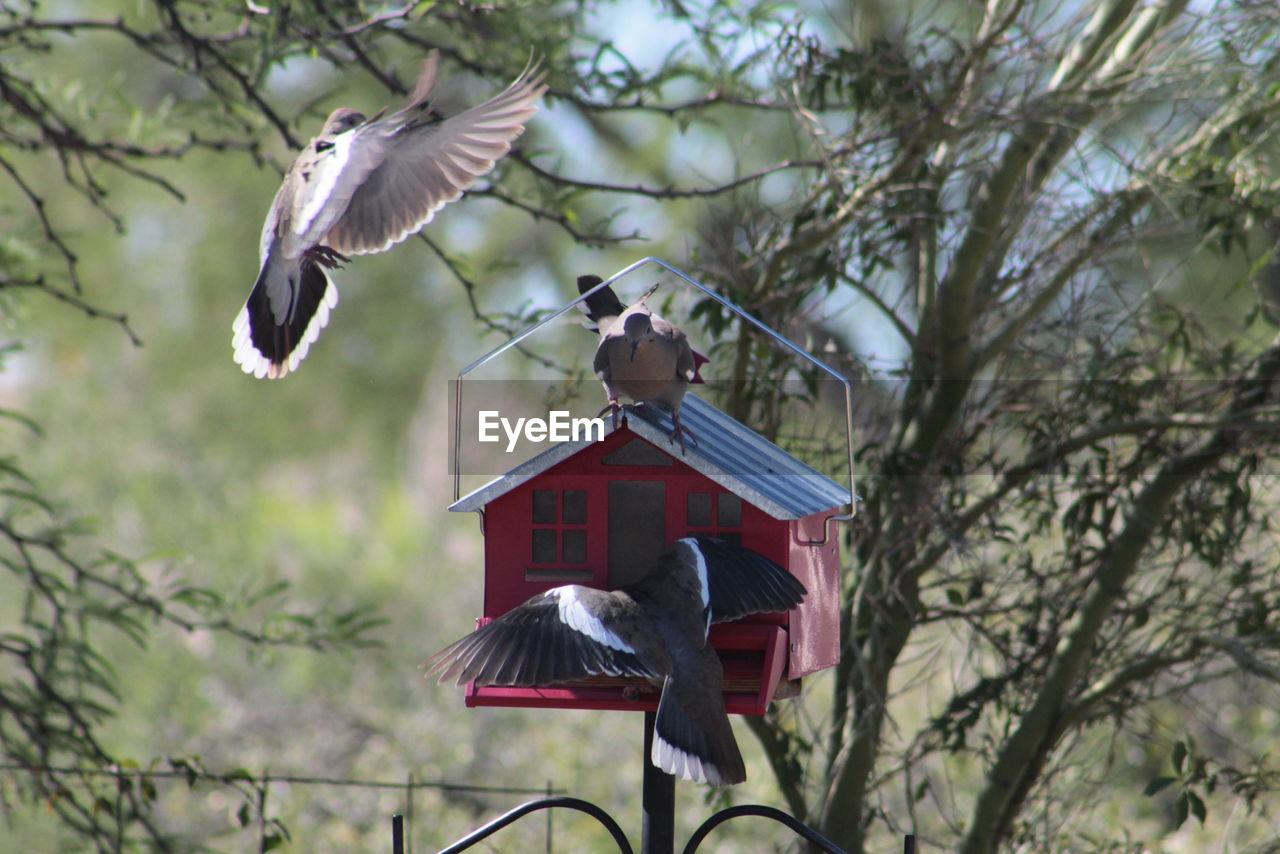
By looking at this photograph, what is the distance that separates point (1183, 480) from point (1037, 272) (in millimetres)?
762

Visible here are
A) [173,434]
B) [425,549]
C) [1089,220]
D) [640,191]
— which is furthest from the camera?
[173,434]

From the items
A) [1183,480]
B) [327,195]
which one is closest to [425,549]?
[1183,480]

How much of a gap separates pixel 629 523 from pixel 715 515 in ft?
0.60

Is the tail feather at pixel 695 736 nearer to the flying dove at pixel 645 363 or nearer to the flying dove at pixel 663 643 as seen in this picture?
the flying dove at pixel 663 643

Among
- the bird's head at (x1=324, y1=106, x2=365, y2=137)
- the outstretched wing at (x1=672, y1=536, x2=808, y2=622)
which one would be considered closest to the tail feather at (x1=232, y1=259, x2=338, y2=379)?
the bird's head at (x1=324, y1=106, x2=365, y2=137)

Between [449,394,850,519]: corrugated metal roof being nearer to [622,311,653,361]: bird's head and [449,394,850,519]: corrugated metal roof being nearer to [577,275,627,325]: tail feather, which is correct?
[622,311,653,361]: bird's head

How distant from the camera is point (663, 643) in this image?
7.45ft

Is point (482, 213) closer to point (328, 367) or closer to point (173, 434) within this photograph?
point (328, 367)

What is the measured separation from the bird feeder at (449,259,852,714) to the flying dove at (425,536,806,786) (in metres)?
0.18

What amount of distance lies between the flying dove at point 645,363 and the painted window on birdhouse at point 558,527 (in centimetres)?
20

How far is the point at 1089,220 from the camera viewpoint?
3.65 meters

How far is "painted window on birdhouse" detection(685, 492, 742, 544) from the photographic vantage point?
2559mm

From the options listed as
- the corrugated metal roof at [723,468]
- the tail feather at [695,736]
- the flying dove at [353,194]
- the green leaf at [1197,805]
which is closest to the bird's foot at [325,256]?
Result: the flying dove at [353,194]

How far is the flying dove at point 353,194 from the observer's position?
2523mm
